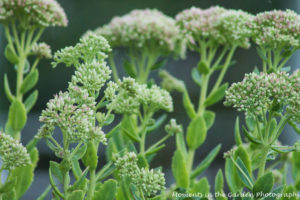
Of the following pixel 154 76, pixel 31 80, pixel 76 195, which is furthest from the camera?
pixel 154 76

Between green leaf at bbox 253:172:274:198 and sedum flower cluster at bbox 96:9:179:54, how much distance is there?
0.51 m

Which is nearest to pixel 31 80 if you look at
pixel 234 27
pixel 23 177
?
pixel 23 177

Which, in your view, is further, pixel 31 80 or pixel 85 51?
pixel 31 80

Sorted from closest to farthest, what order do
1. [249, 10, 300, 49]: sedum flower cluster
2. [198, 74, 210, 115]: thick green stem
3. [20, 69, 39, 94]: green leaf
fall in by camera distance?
[249, 10, 300, 49]: sedum flower cluster → [20, 69, 39, 94]: green leaf → [198, 74, 210, 115]: thick green stem

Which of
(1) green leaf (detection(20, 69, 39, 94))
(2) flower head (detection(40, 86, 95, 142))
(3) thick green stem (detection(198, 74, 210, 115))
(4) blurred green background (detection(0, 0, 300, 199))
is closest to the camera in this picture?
(2) flower head (detection(40, 86, 95, 142))

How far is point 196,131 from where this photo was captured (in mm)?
854

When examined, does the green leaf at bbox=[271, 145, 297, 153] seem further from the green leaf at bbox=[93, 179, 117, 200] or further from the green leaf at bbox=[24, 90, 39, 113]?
the green leaf at bbox=[24, 90, 39, 113]

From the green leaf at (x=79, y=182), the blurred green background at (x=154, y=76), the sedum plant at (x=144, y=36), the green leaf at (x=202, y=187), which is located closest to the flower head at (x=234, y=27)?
the sedum plant at (x=144, y=36)

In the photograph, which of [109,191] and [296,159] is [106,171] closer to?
[109,191]

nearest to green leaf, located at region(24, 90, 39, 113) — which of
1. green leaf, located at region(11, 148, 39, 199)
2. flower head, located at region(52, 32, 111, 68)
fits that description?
green leaf, located at region(11, 148, 39, 199)

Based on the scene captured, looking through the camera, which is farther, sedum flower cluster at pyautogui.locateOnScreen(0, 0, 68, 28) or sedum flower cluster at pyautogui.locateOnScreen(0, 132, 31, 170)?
sedum flower cluster at pyautogui.locateOnScreen(0, 0, 68, 28)

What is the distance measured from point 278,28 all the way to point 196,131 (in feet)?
0.86

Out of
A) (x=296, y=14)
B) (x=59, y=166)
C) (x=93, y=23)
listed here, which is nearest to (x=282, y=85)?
(x=296, y=14)

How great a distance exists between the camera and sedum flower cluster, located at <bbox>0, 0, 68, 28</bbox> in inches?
31.3
